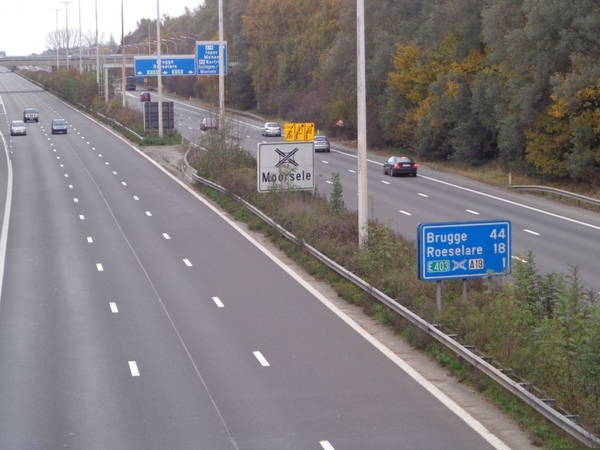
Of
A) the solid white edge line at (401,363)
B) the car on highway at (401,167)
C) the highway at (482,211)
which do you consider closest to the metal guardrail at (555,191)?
the highway at (482,211)

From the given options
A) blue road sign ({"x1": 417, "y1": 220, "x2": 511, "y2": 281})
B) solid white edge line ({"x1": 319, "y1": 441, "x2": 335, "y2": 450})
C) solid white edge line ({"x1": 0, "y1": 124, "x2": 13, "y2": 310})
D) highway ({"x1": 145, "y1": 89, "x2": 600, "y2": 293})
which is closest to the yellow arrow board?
highway ({"x1": 145, "y1": 89, "x2": 600, "y2": 293})

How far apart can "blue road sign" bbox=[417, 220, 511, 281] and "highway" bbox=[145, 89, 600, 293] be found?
5.76 metres

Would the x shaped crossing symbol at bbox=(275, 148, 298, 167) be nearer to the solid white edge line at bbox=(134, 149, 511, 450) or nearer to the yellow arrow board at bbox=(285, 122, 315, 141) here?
the solid white edge line at bbox=(134, 149, 511, 450)

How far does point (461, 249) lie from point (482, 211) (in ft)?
67.3

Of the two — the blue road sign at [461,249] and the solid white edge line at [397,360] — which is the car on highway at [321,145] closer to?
the solid white edge line at [397,360]

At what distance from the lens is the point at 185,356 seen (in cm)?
1555

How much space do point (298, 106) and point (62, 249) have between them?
5993 centimetres

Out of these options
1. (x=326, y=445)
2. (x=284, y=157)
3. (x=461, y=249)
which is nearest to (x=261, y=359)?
(x=461, y=249)

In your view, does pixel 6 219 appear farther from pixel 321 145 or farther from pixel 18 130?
pixel 18 130

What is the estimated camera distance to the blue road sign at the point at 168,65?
63469mm

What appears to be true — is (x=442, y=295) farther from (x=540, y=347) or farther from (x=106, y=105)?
(x=106, y=105)

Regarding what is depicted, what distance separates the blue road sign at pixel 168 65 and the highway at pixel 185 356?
34059 millimetres

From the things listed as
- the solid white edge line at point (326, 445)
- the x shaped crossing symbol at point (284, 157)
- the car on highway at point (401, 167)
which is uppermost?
the x shaped crossing symbol at point (284, 157)

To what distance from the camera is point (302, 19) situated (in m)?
90.8
